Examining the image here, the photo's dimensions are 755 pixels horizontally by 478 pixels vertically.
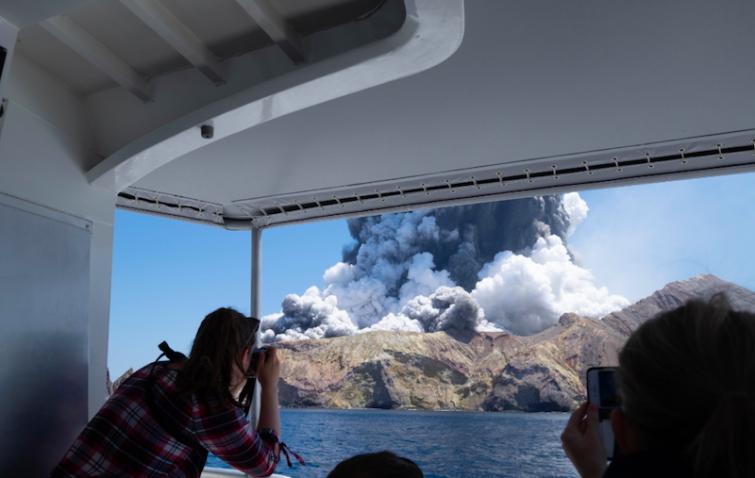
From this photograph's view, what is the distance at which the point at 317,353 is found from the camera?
21.5 m

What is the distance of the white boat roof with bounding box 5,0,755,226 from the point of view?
63.3 inches

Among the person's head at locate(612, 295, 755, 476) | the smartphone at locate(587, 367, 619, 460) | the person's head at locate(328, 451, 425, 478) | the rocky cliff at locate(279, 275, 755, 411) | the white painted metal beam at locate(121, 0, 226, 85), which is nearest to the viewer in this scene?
the person's head at locate(612, 295, 755, 476)

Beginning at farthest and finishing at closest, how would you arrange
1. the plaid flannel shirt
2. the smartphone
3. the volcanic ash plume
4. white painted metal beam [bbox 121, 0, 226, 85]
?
the volcanic ash plume → white painted metal beam [bbox 121, 0, 226, 85] → the plaid flannel shirt → the smartphone

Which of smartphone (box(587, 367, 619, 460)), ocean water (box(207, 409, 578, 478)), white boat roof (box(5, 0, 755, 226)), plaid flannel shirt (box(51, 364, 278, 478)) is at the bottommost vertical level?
ocean water (box(207, 409, 578, 478))

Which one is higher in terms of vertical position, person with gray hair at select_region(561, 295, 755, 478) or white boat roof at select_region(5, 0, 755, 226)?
white boat roof at select_region(5, 0, 755, 226)

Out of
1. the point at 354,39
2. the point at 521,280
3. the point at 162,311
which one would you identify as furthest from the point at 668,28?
the point at 162,311

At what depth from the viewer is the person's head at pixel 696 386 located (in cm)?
44

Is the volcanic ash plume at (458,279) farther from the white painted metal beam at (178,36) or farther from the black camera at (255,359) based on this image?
the black camera at (255,359)

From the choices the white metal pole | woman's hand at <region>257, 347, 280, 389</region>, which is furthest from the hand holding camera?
the white metal pole

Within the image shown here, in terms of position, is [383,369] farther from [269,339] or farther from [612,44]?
[612,44]

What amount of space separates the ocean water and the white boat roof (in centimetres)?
1802

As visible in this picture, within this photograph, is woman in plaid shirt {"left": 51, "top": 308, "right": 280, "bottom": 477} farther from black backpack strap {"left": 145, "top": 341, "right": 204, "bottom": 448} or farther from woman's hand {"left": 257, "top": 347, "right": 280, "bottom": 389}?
woman's hand {"left": 257, "top": 347, "right": 280, "bottom": 389}

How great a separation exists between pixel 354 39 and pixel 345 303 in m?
23.5

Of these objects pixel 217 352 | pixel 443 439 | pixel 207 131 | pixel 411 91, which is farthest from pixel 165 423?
pixel 443 439
